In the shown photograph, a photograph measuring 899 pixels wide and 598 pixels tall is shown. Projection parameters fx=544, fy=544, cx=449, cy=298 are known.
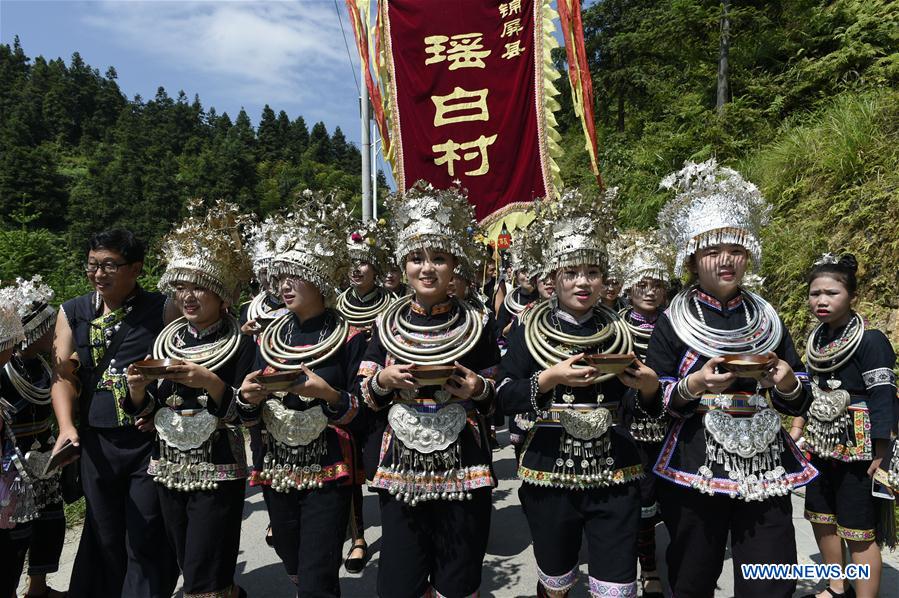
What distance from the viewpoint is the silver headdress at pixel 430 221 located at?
9.09ft

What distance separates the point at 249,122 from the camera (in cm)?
8544

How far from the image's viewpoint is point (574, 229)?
2.69 metres

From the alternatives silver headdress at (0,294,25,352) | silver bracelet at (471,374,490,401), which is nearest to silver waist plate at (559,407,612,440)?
silver bracelet at (471,374,490,401)

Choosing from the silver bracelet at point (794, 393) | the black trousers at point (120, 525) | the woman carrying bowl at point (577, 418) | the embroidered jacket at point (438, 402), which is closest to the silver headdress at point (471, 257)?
the embroidered jacket at point (438, 402)

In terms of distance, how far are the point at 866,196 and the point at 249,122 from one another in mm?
91049

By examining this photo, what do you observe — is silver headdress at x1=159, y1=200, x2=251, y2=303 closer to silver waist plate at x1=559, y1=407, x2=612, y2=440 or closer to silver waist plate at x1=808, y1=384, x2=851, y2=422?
silver waist plate at x1=559, y1=407, x2=612, y2=440

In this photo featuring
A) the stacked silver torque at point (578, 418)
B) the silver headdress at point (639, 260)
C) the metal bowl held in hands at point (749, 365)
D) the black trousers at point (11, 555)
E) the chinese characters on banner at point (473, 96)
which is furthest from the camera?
the chinese characters on banner at point (473, 96)

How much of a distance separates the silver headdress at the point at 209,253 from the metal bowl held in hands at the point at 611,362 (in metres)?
2.11

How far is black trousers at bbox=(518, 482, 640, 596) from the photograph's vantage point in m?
2.47

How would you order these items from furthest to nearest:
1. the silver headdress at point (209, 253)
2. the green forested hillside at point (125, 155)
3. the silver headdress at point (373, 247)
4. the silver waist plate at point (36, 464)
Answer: the green forested hillside at point (125, 155), the silver headdress at point (373, 247), the silver waist plate at point (36, 464), the silver headdress at point (209, 253)

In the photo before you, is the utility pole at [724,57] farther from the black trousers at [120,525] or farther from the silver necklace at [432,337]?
the black trousers at [120,525]

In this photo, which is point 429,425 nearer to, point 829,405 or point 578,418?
point 578,418

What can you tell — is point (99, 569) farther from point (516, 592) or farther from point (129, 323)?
point (516, 592)

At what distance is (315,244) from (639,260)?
248 cm
